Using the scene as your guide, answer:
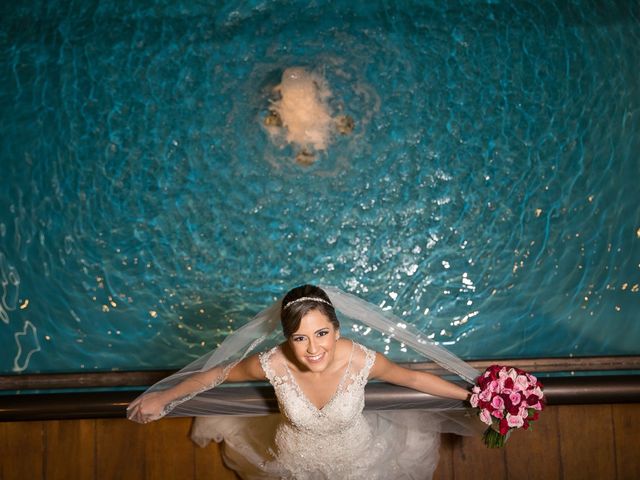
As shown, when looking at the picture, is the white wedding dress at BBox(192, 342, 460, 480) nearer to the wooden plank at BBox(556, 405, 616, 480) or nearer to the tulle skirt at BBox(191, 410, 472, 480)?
the tulle skirt at BBox(191, 410, 472, 480)

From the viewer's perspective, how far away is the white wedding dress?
109 inches

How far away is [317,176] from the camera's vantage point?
4660 mm

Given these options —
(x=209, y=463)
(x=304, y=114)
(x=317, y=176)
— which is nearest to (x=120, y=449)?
(x=209, y=463)

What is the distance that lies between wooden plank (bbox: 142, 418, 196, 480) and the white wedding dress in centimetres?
10

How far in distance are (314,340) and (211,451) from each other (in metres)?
1.10

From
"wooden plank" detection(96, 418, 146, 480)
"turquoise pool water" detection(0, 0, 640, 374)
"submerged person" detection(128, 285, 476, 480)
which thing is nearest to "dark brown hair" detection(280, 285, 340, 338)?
"submerged person" detection(128, 285, 476, 480)

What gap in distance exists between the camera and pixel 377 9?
16.0 ft

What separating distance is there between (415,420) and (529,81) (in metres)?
2.68

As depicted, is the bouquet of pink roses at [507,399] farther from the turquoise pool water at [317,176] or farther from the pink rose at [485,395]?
the turquoise pool water at [317,176]

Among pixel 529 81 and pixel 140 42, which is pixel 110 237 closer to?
pixel 140 42

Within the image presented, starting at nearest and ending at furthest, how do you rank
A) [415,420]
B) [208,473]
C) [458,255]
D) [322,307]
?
[322,307] → [415,420] → [208,473] → [458,255]

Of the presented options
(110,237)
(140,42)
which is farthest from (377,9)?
(110,237)

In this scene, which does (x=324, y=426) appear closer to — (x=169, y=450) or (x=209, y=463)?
(x=209, y=463)

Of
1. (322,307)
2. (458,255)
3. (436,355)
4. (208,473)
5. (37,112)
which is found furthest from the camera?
(37,112)
